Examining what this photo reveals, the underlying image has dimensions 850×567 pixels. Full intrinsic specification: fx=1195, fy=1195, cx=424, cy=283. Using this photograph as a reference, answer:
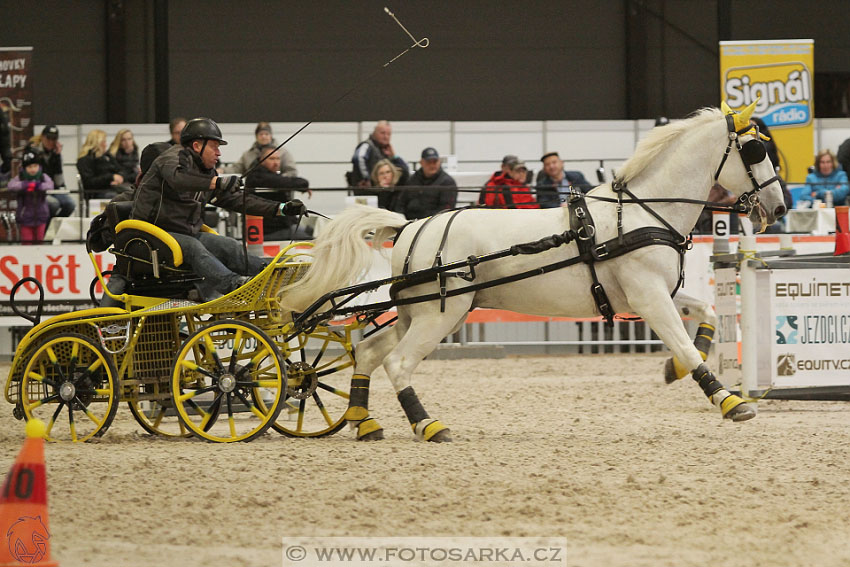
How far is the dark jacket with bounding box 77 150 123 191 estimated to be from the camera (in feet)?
42.4

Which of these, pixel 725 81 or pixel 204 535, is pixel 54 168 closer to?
pixel 725 81

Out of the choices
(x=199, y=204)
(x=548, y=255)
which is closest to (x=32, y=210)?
(x=199, y=204)

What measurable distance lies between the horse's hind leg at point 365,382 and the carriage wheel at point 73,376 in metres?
1.32

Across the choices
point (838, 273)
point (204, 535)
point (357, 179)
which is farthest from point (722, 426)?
point (357, 179)

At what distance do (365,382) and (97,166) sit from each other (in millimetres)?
7187

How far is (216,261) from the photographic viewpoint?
667 centimetres

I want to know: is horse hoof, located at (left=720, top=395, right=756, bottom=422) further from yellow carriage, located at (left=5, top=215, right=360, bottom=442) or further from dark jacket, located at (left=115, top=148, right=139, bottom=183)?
dark jacket, located at (left=115, top=148, right=139, bottom=183)

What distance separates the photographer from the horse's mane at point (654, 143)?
682 cm

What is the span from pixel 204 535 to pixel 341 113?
16218mm

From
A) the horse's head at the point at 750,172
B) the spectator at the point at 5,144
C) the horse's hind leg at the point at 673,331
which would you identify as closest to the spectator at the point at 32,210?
the spectator at the point at 5,144

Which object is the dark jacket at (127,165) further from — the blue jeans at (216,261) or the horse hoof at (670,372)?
the horse hoof at (670,372)

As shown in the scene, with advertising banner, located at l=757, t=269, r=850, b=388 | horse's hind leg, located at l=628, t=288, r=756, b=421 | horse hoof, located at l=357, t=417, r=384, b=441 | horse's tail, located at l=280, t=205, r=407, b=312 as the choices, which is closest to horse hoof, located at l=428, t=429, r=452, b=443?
horse hoof, located at l=357, t=417, r=384, b=441

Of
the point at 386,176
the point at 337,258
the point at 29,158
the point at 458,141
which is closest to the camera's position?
A: the point at 337,258

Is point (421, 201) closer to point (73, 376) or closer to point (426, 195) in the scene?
point (426, 195)
